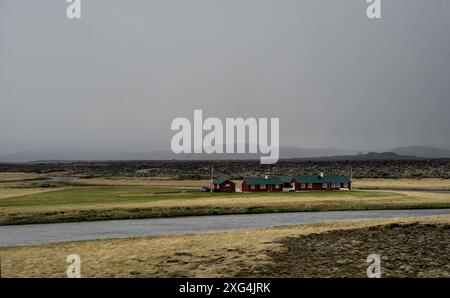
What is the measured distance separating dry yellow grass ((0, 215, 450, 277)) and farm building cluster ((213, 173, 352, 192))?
59.7 m

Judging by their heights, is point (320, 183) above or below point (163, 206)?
above

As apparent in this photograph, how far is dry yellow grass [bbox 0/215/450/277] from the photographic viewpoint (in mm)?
19797

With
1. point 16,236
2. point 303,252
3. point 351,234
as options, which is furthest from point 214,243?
point 16,236

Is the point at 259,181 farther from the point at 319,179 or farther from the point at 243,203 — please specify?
the point at 243,203

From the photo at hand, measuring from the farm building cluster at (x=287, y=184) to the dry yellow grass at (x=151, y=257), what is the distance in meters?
59.7

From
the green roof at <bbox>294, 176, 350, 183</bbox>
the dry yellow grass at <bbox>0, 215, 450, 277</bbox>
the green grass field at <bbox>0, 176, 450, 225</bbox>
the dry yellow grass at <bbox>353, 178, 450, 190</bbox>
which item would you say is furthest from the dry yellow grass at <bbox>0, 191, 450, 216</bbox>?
the dry yellow grass at <bbox>353, 178, 450, 190</bbox>

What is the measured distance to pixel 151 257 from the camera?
2275 centimetres

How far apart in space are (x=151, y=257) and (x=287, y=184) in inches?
2886
